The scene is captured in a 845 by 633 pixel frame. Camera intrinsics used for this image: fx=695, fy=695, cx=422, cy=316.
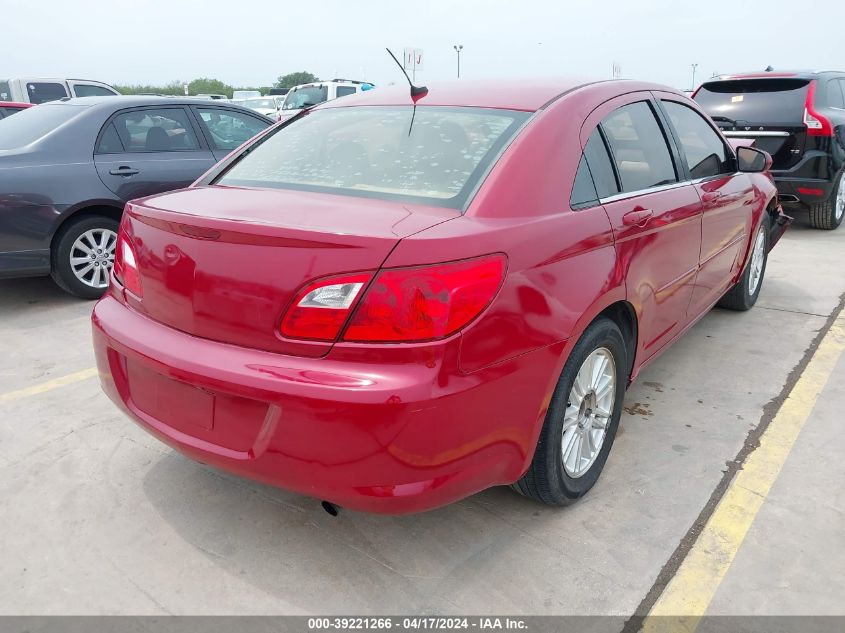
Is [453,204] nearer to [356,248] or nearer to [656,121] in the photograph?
[356,248]

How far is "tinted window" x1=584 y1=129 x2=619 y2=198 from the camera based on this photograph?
101 inches

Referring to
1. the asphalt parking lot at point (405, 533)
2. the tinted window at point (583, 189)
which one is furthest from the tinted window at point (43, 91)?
the tinted window at point (583, 189)

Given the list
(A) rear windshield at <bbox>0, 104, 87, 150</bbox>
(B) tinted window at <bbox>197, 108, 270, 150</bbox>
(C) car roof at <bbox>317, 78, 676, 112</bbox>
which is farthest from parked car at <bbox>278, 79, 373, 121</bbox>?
(C) car roof at <bbox>317, 78, 676, 112</bbox>

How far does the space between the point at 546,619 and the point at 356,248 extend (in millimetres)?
1235

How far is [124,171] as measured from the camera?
211 inches

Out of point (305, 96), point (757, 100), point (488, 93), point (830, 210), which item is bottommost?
point (830, 210)

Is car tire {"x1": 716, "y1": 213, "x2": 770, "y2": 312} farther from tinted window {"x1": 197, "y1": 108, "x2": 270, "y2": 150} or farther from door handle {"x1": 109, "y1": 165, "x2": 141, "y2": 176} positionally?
door handle {"x1": 109, "y1": 165, "x2": 141, "y2": 176}

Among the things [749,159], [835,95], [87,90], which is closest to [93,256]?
[749,159]

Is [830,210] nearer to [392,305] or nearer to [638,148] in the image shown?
[638,148]

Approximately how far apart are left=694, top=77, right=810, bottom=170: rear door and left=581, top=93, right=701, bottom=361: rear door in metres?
4.68

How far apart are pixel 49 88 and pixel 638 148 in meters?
14.4

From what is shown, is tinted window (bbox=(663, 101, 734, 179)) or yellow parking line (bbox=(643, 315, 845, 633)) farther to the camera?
tinted window (bbox=(663, 101, 734, 179))

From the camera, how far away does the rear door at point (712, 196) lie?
3449 millimetres

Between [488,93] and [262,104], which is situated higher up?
[488,93]
